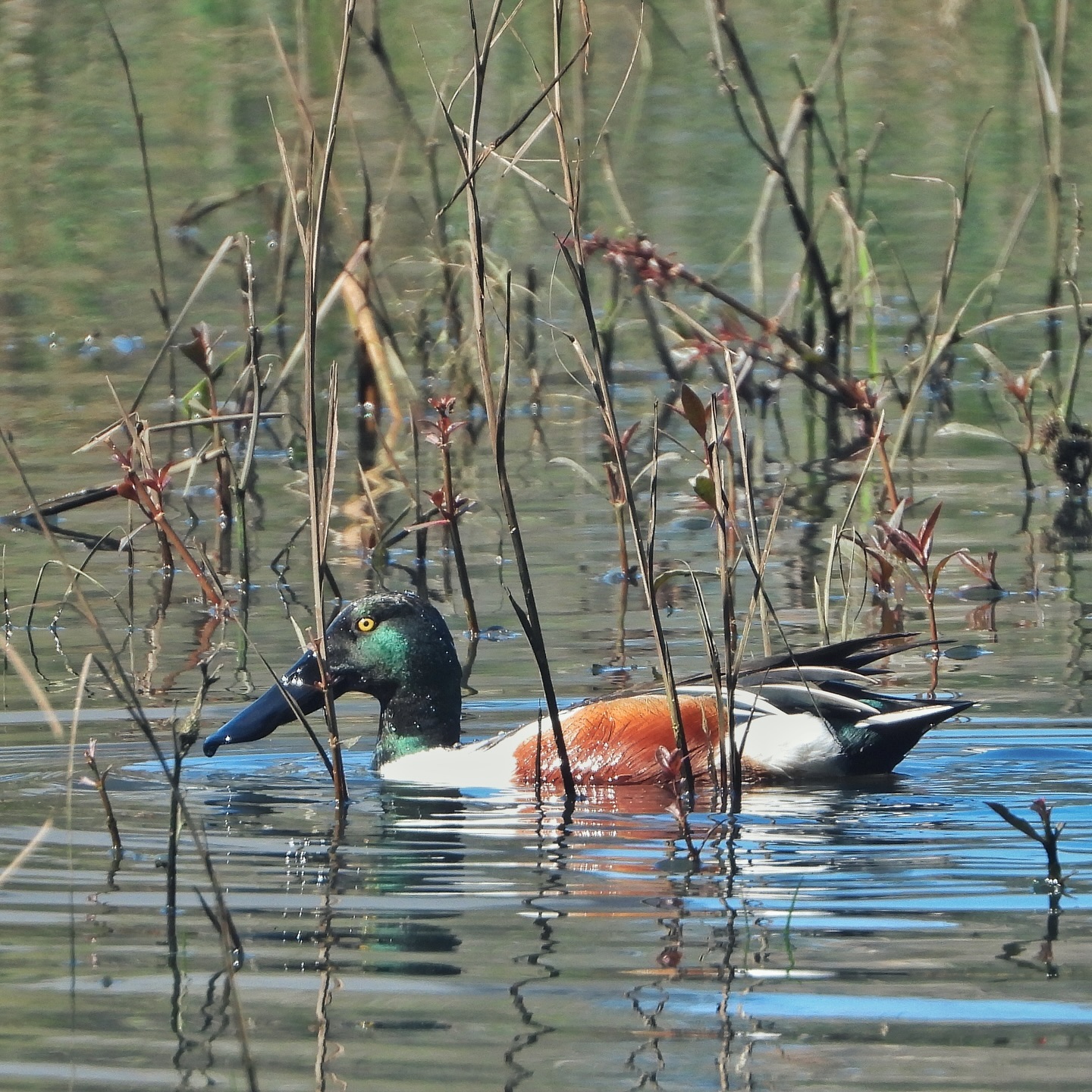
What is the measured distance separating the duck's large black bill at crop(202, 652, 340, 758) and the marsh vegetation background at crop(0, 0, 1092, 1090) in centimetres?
11

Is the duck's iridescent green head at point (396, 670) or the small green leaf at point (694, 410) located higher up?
the small green leaf at point (694, 410)

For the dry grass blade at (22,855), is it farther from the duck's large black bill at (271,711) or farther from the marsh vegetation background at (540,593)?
the duck's large black bill at (271,711)

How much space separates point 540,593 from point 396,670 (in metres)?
1.41

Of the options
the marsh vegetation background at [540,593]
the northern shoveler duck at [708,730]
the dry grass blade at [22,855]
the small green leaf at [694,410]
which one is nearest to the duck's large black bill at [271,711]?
the northern shoveler duck at [708,730]

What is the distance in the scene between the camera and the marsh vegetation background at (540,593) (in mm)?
3648

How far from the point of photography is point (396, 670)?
20.1 ft

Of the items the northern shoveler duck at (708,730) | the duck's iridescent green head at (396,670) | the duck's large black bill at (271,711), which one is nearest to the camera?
the northern shoveler duck at (708,730)

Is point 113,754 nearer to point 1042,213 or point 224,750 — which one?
point 224,750

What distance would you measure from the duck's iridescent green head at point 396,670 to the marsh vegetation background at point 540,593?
0.22 meters

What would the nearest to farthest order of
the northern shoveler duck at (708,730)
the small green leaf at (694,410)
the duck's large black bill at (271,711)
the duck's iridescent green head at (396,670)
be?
the small green leaf at (694,410)
the northern shoveler duck at (708,730)
the duck's large black bill at (271,711)
the duck's iridescent green head at (396,670)

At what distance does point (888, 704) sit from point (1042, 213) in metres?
9.19

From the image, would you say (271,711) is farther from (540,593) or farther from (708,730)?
(540,593)

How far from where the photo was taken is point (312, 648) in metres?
5.63

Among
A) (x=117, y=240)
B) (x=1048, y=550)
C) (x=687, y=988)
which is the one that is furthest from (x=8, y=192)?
(x=687, y=988)
